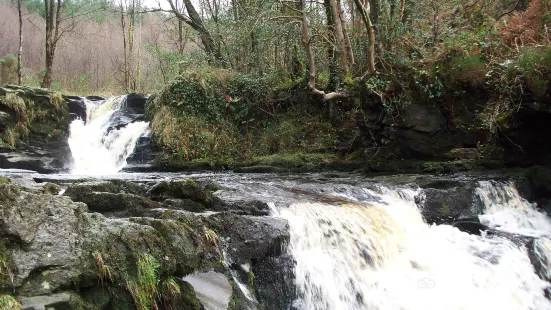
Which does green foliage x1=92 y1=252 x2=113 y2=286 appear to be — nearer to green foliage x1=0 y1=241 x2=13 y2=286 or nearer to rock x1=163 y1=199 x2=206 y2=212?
green foliage x1=0 y1=241 x2=13 y2=286

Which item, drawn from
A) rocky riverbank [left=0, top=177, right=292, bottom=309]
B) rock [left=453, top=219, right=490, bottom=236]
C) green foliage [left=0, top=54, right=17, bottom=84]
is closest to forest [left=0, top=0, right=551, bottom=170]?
rock [left=453, top=219, right=490, bottom=236]

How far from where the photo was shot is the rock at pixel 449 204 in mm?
7535

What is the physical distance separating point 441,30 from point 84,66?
78.2 feet

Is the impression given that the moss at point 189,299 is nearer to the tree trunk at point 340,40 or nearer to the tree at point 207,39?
the tree trunk at point 340,40

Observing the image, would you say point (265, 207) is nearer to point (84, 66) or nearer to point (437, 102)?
point (437, 102)

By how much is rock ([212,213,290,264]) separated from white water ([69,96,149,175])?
8307 mm

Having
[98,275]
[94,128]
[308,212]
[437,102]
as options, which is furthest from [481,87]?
[94,128]

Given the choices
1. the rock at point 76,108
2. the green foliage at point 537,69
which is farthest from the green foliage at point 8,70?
the green foliage at point 537,69

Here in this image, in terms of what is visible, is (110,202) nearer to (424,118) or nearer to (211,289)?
(211,289)

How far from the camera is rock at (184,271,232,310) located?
3559 mm

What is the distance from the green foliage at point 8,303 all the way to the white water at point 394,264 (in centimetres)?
284

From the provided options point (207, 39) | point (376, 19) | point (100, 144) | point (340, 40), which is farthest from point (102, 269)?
point (207, 39)

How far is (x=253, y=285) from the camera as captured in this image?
14.5ft

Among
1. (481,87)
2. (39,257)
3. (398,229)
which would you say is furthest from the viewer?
(481,87)
